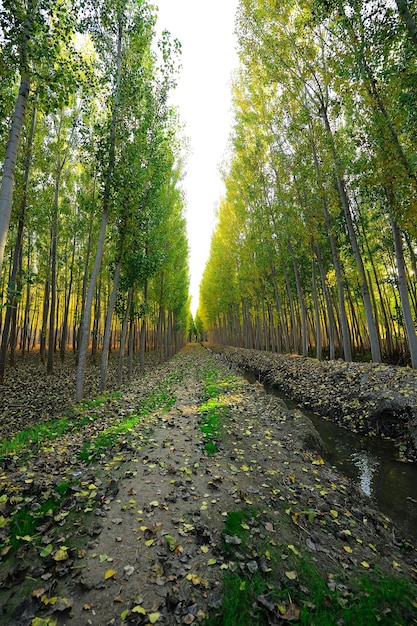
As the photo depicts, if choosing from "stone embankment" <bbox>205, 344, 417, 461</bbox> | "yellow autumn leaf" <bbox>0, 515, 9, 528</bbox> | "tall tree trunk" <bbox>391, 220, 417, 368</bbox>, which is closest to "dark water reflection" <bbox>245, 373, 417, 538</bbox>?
"stone embankment" <bbox>205, 344, 417, 461</bbox>

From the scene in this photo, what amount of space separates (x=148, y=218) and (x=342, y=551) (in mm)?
14077

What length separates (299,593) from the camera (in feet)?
9.44

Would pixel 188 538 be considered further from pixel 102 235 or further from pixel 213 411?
pixel 102 235

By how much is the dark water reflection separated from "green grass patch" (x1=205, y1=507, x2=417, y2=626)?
194 cm

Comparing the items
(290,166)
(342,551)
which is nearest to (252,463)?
(342,551)

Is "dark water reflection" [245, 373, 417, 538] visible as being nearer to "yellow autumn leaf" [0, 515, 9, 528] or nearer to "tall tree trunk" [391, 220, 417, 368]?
"tall tree trunk" [391, 220, 417, 368]

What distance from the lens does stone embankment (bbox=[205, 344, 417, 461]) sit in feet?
25.9

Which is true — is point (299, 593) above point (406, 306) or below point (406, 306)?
below

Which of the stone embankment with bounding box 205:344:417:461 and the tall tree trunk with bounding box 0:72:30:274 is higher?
the tall tree trunk with bounding box 0:72:30:274

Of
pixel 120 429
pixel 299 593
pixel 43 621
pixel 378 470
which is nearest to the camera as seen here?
pixel 43 621

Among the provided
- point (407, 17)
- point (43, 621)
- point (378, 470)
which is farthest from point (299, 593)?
point (407, 17)

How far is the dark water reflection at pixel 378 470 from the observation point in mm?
5031

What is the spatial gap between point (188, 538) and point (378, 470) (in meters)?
5.13

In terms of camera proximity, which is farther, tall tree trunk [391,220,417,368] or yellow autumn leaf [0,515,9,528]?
tall tree trunk [391,220,417,368]
